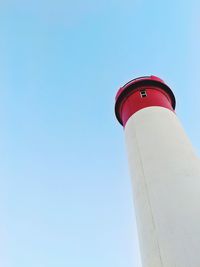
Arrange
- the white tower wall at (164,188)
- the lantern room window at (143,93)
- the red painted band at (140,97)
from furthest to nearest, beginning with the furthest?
1. the lantern room window at (143,93)
2. the red painted band at (140,97)
3. the white tower wall at (164,188)

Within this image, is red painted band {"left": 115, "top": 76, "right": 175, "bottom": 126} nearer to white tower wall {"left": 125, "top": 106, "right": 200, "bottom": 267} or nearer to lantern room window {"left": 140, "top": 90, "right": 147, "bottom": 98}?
lantern room window {"left": 140, "top": 90, "right": 147, "bottom": 98}

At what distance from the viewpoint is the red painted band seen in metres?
7.73

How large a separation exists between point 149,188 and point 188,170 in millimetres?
831

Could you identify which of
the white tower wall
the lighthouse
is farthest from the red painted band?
the white tower wall

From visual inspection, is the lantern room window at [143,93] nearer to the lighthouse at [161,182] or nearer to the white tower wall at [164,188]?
the lighthouse at [161,182]

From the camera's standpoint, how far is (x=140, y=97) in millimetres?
7930

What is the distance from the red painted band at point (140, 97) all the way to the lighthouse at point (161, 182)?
3 cm

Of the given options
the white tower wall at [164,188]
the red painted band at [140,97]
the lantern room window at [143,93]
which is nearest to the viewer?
the white tower wall at [164,188]

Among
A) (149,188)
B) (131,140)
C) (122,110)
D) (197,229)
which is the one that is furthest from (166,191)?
(122,110)

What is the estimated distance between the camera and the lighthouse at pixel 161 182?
4.51 m

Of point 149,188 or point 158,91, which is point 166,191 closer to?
point 149,188

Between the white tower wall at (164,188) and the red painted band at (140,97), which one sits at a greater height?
the red painted band at (140,97)

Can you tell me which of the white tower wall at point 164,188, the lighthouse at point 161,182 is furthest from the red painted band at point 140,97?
the white tower wall at point 164,188

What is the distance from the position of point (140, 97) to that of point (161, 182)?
3.12 meters
